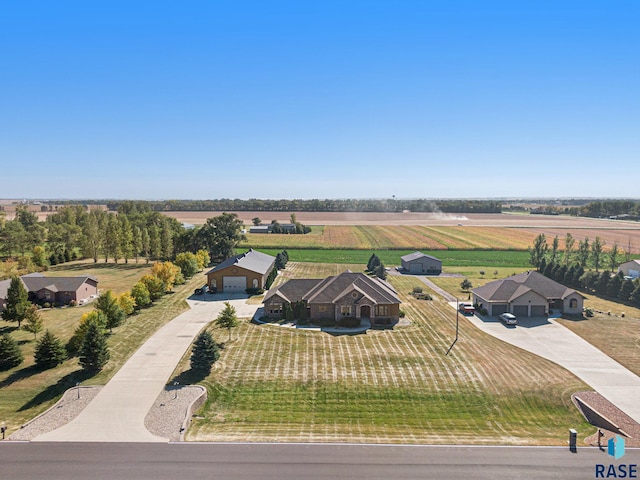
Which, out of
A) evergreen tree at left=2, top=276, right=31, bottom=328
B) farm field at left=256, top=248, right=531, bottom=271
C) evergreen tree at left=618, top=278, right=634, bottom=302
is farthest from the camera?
farm field at left=256, top=248, right=531, bottom=271

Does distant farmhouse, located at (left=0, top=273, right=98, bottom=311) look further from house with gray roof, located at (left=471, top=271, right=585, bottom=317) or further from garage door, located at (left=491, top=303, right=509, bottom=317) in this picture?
garage door, located at (left=491, top=303, right=509, bottom=317)

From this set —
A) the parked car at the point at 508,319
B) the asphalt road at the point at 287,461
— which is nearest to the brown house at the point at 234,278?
the parked car at the point at 508,319

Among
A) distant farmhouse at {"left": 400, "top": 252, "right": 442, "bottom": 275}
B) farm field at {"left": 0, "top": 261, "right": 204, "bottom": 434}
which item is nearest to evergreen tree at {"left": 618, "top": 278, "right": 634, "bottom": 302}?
distant farmhouse at {"left": 400, "top": 252, "right": 442, "bottom": 275}

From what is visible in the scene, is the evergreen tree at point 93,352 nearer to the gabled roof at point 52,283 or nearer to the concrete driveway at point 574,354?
the gabled roof at point 52,283

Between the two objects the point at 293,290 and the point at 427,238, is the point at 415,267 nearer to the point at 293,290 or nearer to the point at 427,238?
the point at 293,290

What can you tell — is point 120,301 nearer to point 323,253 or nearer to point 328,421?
point 328,421

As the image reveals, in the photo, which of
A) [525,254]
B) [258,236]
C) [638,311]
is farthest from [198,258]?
[525,254]
